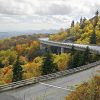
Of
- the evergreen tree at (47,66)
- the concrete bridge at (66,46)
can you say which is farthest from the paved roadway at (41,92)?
the concrete bridge at (66,46)

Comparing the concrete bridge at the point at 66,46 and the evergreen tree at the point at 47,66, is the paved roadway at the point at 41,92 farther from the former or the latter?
the concrete bridge at the point at 66,46

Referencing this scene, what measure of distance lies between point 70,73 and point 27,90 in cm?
1322

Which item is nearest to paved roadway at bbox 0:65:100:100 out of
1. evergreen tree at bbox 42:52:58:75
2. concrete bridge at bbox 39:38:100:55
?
evergreen tree at bbox 42:52:58:75

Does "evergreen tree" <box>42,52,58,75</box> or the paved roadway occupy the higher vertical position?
the paved roadway

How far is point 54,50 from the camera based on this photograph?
134m

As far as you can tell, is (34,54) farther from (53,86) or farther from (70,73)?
(53,86)

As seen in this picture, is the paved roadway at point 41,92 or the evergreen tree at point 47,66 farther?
the evergreen tree at point 47,66

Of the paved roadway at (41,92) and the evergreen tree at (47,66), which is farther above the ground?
the paved roadway at (41,92)

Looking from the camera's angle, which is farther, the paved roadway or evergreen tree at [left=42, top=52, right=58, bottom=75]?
evergreen tree at [left=42, top=52, right=58, bottom=75]

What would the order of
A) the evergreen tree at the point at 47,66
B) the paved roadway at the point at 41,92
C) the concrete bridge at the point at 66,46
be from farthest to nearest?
the concrete bridge at the point at 66,46, the evergreen tree at the point at 47,66, the paved roadway at the point at 41,92

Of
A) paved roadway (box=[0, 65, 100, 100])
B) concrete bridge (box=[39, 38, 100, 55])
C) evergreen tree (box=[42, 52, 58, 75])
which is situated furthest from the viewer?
concrete bridge (box=[39, 38, 100, 55])

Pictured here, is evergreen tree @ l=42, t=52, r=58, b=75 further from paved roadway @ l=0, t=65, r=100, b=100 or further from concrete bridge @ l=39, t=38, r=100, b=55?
concrete bridge @ l=39, t=38, r=100, b=55

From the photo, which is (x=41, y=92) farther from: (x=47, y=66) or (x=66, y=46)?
(x=66, y=46)

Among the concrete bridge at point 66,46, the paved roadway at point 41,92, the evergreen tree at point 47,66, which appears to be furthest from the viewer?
the concrete bridge at point 66,46
